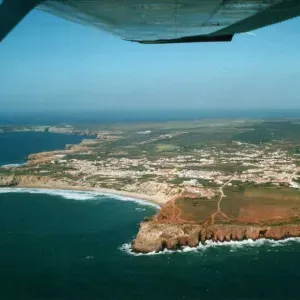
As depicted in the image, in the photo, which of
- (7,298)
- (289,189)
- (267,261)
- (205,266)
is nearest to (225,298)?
(205,266)

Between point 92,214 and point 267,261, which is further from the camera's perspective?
point 92,214

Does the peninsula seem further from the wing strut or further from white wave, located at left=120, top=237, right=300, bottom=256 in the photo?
the wing strut

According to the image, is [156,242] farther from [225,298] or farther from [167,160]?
[167,160]

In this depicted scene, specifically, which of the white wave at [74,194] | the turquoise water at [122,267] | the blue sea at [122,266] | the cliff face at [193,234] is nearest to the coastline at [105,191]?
the white wave at [74,194]

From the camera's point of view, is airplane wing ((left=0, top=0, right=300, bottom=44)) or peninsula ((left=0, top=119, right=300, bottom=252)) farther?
peninsula ((left=0, top=119, right=300, bottom=252))

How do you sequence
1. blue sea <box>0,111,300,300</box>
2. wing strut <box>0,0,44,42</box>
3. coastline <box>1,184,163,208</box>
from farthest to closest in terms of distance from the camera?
coastline <box>1,184,163,208</box>
blue sea <box>0,111,300,300</box>
wing strut <box>0,0,44,42</box>

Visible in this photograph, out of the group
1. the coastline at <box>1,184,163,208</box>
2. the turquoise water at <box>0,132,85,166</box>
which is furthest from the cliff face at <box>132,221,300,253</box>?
the turquoise water at <box>0,132,85,166</box>

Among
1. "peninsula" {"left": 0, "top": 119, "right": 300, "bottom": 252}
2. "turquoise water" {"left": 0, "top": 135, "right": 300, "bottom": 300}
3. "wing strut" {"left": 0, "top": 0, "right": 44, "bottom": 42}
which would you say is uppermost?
"wing strut" {"left": 0, "top": 0, "right": 44, "bottom": 42}
